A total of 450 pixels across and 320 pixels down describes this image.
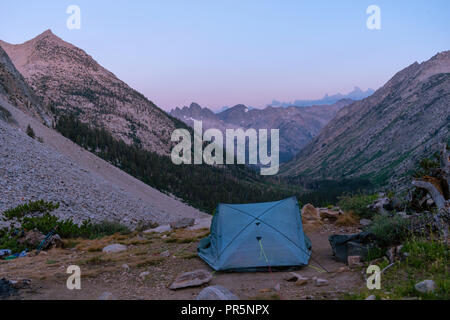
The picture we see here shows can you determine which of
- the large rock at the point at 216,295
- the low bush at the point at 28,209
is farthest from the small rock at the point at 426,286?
the low bush at the point at 28,209

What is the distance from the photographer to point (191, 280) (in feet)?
30.7

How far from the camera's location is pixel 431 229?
1002 cm

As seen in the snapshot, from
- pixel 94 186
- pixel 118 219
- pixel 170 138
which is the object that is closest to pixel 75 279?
pixel 118 219

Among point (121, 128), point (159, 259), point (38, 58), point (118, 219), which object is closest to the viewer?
point (159, 259)

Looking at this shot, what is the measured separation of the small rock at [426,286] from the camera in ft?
22.9

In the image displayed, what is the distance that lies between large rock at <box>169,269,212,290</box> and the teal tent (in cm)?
138

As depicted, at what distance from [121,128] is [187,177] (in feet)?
127

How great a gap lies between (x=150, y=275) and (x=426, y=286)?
26.0 feet

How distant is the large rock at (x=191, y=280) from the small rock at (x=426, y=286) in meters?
Answer: 5.50

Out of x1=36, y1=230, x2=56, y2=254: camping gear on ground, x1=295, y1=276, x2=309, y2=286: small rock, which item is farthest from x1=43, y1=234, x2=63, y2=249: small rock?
x1=295, y1=276, x2=309, y2=286: small rock

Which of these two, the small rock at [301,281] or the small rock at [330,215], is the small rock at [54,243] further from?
the small rock at [330,215]

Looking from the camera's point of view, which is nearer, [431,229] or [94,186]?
[431,229]

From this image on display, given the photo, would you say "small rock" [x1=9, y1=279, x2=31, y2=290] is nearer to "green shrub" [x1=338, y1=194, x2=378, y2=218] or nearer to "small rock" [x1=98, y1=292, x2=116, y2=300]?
"small rock" [x1=98, y1=292, x2=116, y2=300]
